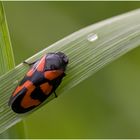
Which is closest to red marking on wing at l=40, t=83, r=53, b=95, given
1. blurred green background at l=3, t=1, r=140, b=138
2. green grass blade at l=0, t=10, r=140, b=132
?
green grass blade at l=0, t=10, r=140, b=132

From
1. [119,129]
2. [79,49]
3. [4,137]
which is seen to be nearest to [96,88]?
[119,129]

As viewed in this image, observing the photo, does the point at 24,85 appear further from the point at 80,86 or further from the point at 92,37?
the point at 80,86

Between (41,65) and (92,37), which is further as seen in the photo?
(41,65)

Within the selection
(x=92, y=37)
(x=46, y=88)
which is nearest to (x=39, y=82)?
(x=46, y=88)

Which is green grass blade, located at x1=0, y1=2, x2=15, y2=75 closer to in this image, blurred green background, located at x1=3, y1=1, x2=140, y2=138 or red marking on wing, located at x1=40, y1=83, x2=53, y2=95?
red marking on wing, located at x1=40, y1=83, x2=53, y2=95

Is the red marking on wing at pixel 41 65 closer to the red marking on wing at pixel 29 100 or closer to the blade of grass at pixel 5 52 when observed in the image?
the red marking on wing at pixel 29 100

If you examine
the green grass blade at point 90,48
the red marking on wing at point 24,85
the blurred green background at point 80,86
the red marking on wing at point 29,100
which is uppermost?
the green grass blade at point 90,48

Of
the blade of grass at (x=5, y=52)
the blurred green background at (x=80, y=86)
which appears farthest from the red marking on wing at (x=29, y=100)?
the blurred green background at (x=80, y=86)
